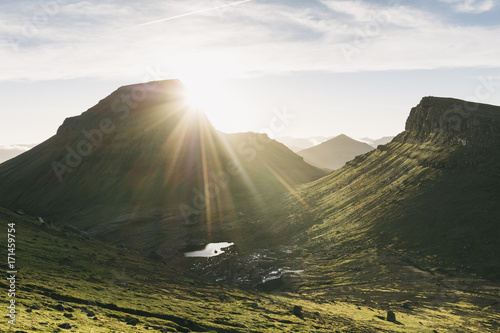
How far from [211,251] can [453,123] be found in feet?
301

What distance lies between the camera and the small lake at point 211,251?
373ft

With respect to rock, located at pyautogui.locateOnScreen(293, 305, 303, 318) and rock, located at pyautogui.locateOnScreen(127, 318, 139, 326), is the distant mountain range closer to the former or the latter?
rock, located at pyautogui.locateOnScreen(293, 305, 303, 318)

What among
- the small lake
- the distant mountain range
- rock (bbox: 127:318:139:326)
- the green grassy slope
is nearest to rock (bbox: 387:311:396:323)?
the distant mountain range

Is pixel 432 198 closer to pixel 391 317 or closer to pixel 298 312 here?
pixel 391 317

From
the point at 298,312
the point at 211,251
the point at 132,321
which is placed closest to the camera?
the point at 132,321

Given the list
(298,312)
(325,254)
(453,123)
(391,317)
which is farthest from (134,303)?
(453,123)

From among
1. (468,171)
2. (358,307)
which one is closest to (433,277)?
(358,307)

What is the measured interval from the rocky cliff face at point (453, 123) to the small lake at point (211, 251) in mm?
82464

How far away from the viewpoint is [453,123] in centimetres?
12225

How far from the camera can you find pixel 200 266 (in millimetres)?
101938

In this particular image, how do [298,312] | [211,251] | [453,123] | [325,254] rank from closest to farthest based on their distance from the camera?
[298,312], [325,254], [211,251], [453,123]

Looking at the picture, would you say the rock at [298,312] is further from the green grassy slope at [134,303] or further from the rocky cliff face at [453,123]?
the rocky cliff face at [453,123]

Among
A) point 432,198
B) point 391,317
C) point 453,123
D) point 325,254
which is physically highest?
point 453,123

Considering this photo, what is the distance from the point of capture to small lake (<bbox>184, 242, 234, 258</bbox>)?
11382 cm
